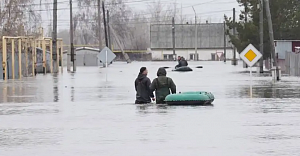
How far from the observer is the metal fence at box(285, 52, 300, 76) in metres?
50.0

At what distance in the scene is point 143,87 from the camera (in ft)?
79.8

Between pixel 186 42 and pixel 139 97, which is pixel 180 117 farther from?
pixel 186 42

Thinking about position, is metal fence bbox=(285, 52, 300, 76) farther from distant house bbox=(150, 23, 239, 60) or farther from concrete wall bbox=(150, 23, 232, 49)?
concrete wall bbox=(150, 23, 232, 49)

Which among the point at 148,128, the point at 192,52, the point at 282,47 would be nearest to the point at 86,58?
the point at 282,47

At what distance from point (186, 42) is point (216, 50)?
609 centimetres

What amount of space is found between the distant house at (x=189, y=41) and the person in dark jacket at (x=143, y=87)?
428ft

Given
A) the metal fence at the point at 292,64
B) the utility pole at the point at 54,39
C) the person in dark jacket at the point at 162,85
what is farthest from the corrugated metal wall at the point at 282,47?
the person in dark jacket at the point at 162,85

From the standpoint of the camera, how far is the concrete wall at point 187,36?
157 meters

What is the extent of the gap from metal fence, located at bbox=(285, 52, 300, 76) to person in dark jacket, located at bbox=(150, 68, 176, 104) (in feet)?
87.4

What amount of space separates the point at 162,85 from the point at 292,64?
1176 inches

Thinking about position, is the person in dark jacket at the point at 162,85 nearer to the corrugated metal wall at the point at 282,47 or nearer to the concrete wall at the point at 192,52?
the corrugated metal wall at the point at 282,47

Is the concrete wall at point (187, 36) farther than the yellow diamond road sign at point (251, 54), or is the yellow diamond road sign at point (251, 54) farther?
the concrete wall at point (187, 36)

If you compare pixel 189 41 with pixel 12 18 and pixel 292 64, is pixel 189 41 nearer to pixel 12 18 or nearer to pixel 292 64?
pixel 12 18

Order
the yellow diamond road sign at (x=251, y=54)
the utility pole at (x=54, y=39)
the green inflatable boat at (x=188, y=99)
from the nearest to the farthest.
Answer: the green inflatable boat at (x=188, y=99), the yellow diamond road sign at (x=251, y=54), the utility pole at (x=54, y=39)
